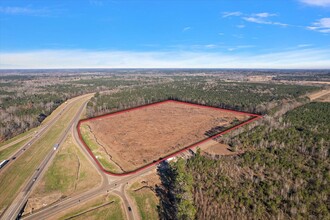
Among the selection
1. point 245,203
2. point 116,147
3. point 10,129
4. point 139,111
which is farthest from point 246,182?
point 10,129

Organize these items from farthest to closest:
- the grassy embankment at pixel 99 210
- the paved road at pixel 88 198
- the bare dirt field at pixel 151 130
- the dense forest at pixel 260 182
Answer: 1. the bare dirt field at pixel 151 130
2. the paved road at pixel 88 198
3. the grassy embankment at pixel 99 210
4. the dense forest at pixel 260 182

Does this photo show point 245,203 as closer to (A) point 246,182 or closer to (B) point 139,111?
(A) point 246,182

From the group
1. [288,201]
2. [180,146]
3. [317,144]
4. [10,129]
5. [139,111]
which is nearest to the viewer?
[288,201]

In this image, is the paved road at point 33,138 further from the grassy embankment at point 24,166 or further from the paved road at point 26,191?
the paved road at point 26,191

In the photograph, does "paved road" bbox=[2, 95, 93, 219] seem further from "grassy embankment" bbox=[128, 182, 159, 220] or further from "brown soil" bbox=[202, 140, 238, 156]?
"brown soil" bbox=[202, 140, 238, 156]

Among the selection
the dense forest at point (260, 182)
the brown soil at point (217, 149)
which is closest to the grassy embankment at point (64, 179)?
the dense forest at point (260, 182)

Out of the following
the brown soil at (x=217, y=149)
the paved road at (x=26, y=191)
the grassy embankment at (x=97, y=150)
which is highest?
the brown soil at (x=217, y=149)

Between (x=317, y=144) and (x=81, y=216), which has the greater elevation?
(x=317, y=144)
